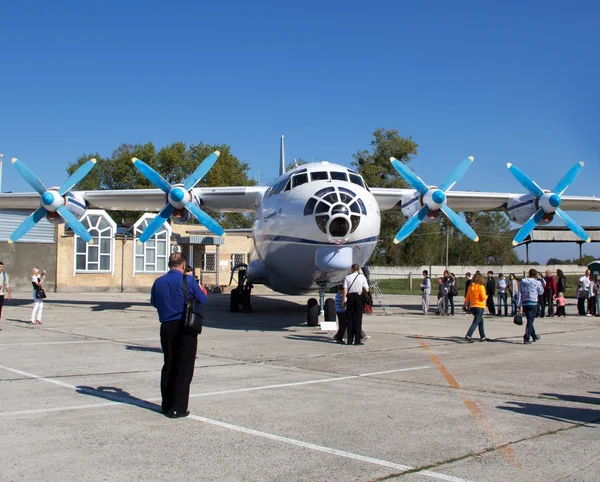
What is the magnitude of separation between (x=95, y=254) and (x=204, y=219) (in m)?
19.9

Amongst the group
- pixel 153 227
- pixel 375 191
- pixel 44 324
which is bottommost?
pixel 44 324

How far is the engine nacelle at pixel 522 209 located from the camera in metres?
21.9

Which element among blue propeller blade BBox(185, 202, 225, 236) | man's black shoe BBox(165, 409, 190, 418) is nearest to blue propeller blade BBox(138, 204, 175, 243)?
blue propeller blade BBox(185, 202, 225, 236)

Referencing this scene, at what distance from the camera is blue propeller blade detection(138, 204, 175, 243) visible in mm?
19688

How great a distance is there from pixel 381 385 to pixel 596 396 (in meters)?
2.59

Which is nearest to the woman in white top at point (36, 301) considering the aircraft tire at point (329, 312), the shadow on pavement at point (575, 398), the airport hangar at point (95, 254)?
the aircraft tire at point (329, 312)

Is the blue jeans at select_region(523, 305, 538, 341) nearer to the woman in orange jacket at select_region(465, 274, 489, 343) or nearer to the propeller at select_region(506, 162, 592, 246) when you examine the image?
the woman in orange jacket at select_region(465, 274, 489, 343)

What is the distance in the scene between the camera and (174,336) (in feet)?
20.4

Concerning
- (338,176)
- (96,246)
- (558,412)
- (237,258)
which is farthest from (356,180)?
(237,258)

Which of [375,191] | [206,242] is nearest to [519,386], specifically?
[375,191]

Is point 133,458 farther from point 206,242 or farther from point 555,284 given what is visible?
point 206,242

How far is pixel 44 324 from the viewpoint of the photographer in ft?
51.4

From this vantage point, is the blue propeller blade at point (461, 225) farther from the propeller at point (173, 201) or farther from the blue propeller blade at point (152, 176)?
the blue propeller blade at point (152, 176)

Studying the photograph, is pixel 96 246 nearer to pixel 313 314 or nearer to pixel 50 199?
pixel 50 199
